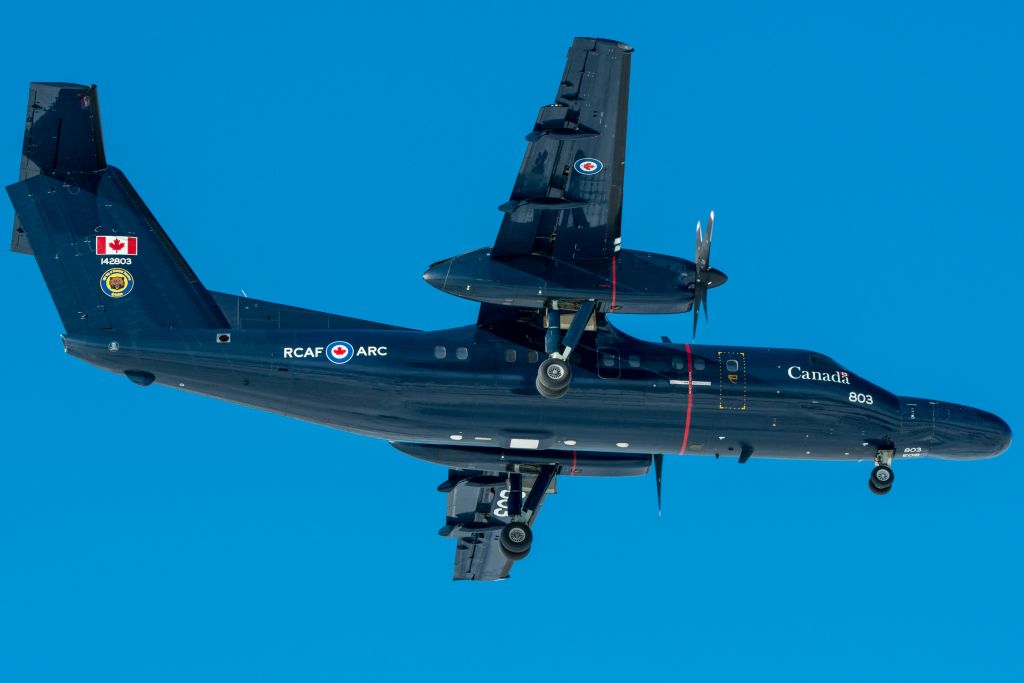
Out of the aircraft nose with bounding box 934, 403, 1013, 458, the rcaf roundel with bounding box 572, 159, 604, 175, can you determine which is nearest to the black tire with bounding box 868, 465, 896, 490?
the aircraft nose with bounding box 934, 403, 1013, 458

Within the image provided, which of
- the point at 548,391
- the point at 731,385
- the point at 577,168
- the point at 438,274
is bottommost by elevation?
the point at 548,391

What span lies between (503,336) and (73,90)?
9667 millimetres

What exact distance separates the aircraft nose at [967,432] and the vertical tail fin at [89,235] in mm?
15298

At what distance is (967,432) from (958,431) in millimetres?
Answer: 220

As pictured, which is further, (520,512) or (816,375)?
(520,512)

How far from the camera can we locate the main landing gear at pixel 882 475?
3516cm

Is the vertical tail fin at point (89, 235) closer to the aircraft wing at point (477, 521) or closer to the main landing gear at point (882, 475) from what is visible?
the aircraft wing at point (477, 521)

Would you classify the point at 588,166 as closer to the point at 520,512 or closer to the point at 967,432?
the point at 520,512

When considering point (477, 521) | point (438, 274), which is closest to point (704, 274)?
point (438, 274)

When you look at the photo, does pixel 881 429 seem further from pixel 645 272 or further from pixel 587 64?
pixel 587 64

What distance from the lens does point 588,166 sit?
31.7 m

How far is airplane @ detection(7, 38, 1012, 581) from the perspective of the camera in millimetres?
31984

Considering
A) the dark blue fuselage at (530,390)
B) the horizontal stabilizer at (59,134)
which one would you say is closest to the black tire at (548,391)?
the dark blue fuselage at (530,390)

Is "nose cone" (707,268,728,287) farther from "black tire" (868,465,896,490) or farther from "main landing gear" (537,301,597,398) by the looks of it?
"black tire" (868,465,896,490)
